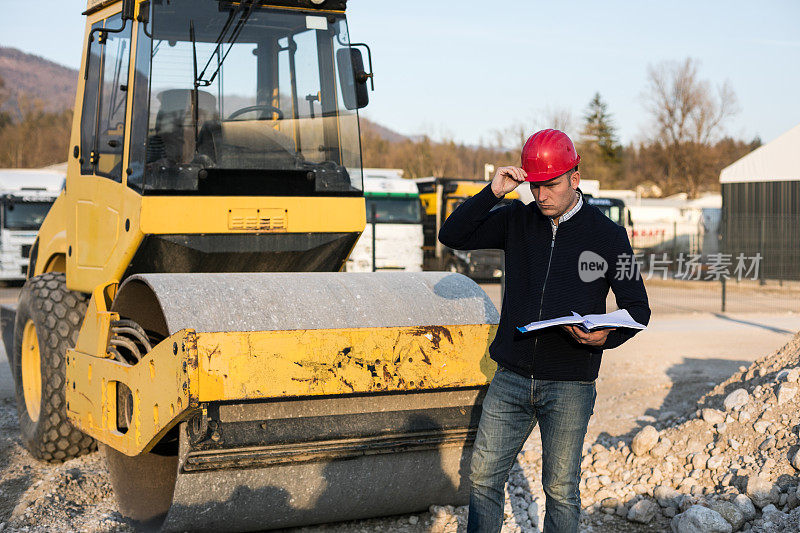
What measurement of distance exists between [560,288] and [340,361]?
127 cm

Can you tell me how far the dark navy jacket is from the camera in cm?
380

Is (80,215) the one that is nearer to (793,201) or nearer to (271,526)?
(271,526)

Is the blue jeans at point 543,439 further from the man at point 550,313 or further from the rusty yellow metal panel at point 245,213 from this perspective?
the rusty yellow metal panel at point 245,213

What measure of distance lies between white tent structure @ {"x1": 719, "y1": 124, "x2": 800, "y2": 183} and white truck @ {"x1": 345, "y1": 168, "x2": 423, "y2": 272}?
1453 cm

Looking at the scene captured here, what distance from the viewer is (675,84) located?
68188 mm

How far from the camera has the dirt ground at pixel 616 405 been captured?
5.38 metres

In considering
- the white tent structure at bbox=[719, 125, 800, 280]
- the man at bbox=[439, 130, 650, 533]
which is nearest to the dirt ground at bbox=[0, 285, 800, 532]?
the man at bbox=[439, 130, 650, 533]

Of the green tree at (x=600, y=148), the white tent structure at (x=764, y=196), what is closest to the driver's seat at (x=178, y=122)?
the white tent structure at (x=764, y=196)

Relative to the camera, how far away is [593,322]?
352 cm

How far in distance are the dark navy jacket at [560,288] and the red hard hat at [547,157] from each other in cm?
22

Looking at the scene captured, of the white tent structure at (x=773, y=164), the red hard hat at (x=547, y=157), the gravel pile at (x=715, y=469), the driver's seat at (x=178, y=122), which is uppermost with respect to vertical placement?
the white tent structure at (x=773, y=164)

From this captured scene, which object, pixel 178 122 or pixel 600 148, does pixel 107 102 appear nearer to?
pixel 178 122

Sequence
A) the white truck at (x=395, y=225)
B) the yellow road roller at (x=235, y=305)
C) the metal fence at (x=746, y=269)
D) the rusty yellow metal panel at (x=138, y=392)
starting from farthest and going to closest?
the metal fence at (x=746, y=269)
the white truck at (x=395, y=225)
the yellow road roller at (x=235, y=305)
the rusty yellow metal panel at (x=138, y=392)

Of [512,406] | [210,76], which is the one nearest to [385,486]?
[512,406]
